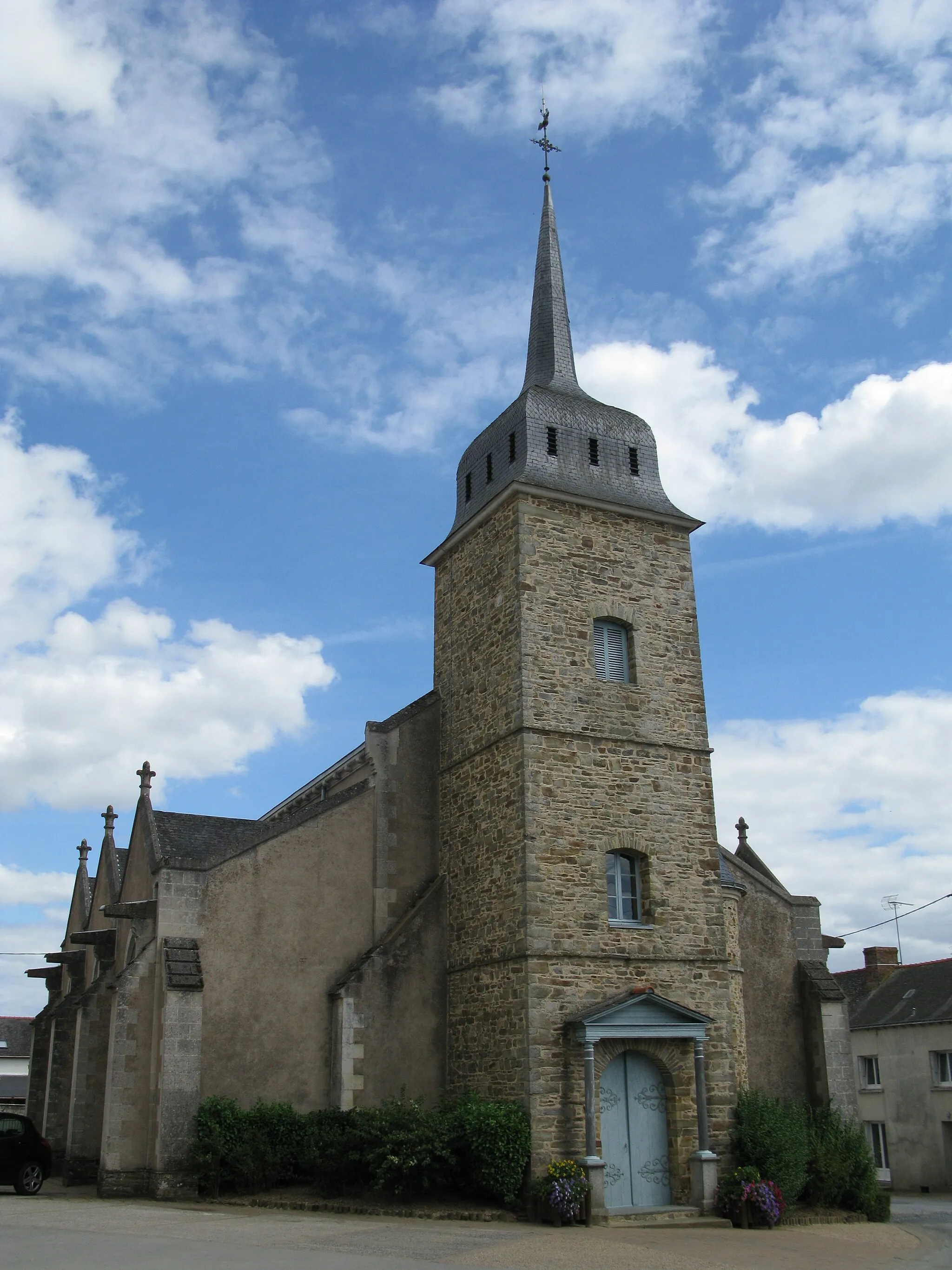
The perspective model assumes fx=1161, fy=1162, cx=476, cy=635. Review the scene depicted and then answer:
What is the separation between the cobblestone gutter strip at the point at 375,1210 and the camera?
49.4ft

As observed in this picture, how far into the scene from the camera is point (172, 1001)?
1672cm

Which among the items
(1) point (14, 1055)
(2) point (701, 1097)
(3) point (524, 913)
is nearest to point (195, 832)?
(3) point (524, 913)

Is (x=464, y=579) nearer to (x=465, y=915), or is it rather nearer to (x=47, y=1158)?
(x=465, y=915)

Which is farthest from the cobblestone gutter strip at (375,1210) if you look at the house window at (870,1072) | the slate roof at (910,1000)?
the house window at (870,1072)

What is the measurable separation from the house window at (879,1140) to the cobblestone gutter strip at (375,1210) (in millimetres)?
22442

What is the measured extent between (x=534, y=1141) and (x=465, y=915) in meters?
3.87

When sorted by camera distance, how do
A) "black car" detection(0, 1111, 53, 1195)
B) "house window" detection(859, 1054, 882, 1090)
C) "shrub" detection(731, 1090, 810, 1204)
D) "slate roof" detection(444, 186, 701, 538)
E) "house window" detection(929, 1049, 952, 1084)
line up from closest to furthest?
"shrub" detection(731, 1090, 810, 1204) < "black car" detection(0, 1111, 53, 1195) < "slate roof" detection(444, 186, 701, 538) < "house window" detection(929, 1049, 952, 1084) < "house window" detection(859, 1054, 882, 1090)

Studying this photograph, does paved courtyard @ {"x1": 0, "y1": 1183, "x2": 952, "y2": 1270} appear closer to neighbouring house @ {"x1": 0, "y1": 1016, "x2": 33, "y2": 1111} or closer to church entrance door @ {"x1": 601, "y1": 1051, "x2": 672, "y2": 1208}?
church entrance door @ {"x1": 601, "y1": 1051, "x2": 672, "y2": 1208}

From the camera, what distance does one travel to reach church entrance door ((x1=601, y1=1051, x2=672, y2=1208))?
16.2 meters

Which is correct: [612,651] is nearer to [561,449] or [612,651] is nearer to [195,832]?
[561,449]

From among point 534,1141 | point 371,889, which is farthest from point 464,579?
point 534,1141

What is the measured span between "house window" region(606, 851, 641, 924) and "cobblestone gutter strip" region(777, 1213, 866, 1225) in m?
4.48

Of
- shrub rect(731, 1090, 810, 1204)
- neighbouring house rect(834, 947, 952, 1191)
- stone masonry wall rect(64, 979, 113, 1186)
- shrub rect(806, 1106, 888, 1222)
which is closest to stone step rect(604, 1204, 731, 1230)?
shrub rect(731, 1090, 810, 1204)

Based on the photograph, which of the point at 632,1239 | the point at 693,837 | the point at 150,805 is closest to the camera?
the point at 632,1239
